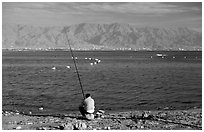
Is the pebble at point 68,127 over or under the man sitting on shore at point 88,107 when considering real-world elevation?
under

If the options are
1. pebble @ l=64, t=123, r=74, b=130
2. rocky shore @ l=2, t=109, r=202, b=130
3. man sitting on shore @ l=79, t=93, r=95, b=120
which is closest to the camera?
pebble @ l=64, t=123, r=74, b=130

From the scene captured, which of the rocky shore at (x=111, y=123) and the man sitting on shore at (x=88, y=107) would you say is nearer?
the rocky shore at (x=111, y=123)

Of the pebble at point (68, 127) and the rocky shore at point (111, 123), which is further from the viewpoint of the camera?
the rocky shore at point (111, 123)

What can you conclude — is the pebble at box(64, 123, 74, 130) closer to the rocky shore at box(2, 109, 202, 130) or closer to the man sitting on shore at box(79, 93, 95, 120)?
the rocky shore at box(2, 109, 202, 130)

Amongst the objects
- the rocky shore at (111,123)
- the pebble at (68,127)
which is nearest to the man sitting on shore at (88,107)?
the rocky shore at (111,123)

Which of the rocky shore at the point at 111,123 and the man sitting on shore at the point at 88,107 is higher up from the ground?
the man sitting on shore at the point at 88,107

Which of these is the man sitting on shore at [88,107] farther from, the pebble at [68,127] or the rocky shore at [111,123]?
the pebble at [68,127]

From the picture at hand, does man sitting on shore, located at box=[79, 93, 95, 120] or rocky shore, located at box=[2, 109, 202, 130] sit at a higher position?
man sitting on shore, located at box=[79, 93, 95, 120]

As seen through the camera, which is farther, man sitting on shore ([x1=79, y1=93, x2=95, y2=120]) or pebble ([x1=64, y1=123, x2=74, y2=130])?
man sitting on shore ([x1=79, y1=93, x2=95, y2=120])

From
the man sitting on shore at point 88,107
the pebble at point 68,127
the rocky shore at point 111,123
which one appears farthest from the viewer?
the man sitting on shore at point 88,107

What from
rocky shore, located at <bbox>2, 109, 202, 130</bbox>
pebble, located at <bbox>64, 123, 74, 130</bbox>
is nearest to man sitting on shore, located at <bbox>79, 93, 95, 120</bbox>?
rocky shore, located at <bbox>2, 109, 202, 130</bbox>

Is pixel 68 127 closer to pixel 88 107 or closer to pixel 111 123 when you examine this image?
pixel 88 107

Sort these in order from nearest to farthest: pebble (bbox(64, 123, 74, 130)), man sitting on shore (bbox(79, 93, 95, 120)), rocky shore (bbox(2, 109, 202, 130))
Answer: pebble (bbox(64, 123, 74, 130)) → rocky shore (bbox(2, 109, 202, 130)) → man sitting on shore (bbox(79, 93, 95, 120))

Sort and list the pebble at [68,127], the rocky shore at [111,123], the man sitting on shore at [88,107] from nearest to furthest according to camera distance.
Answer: the pebble at [68,127] → the rocky shore at [111,123] → the man sitting on shore at [88,107]
